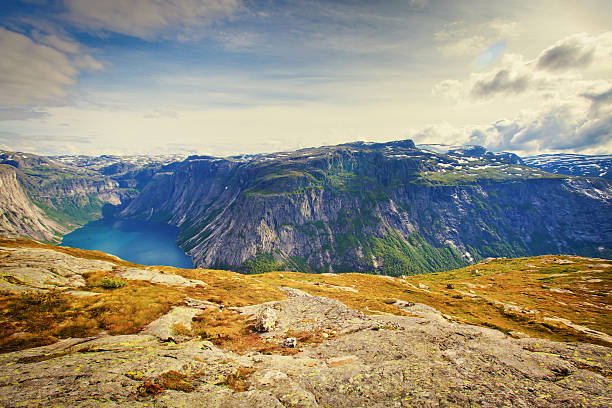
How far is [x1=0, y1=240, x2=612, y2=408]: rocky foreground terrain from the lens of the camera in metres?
13.9

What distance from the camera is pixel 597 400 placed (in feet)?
46.8

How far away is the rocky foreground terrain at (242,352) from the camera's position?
45.7ft

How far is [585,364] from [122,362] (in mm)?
35618

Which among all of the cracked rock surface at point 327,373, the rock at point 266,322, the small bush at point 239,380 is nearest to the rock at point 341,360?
the cracked rock surface at point 327,373

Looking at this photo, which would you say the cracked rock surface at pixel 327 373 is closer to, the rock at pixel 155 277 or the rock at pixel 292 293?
the rock at pixel 155 277

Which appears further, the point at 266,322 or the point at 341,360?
the point at 266,322

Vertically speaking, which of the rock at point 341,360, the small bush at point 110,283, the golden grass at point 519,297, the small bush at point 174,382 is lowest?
the golden grass at point 519,297

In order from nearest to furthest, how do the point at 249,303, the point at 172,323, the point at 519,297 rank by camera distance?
1. the point at 172,323
2. the point at 249,303
3. the point at 519,297

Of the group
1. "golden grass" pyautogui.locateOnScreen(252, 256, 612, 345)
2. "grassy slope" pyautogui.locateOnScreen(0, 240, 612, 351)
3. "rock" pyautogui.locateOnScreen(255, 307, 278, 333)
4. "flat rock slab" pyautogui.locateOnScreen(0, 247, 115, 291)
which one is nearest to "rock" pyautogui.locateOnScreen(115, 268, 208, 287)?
"flat rock slab" pyautogui.locateOnScreen(0, 247, 115, 291)

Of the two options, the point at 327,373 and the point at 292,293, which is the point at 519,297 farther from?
the point at 327,373

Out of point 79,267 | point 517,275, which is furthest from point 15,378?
point 517,275

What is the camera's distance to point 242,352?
2155cm

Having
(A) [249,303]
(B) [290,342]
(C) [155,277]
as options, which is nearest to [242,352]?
(B) [290,342]

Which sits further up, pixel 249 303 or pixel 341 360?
pixel 341 360
